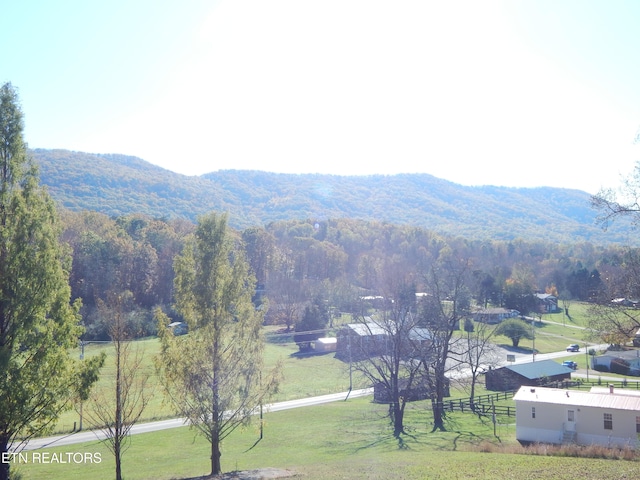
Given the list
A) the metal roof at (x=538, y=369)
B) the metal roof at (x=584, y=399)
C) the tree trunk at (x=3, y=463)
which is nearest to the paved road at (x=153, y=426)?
the tree trunk at (x=3, y=463)

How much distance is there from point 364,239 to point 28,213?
5112 inches

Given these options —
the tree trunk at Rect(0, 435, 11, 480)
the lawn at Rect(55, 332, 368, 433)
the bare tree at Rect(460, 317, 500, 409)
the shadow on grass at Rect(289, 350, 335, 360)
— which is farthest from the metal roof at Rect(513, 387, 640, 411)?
the shadow on grass at Rect(289, 350, 335, 360)

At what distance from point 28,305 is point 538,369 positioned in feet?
139

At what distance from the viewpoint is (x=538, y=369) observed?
4550 centimetres

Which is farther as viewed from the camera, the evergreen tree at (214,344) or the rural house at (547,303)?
the rural house at (547,303)

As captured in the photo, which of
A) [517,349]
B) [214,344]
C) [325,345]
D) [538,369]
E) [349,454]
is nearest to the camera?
[214,344]

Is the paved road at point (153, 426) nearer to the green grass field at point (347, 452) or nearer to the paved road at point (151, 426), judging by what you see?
the paved road at point (151, 426)

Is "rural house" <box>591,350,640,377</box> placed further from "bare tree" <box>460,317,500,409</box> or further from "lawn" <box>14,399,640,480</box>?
"lawn" <box>14,399,640,480</box>

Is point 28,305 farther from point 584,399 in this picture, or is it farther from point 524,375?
point 524,375

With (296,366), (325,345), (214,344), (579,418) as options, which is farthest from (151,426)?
(325,345)

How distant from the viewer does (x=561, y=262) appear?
123875 mm

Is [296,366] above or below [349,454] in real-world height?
below

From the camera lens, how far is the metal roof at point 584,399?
25016 mm

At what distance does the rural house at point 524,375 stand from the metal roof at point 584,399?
1668 cm
